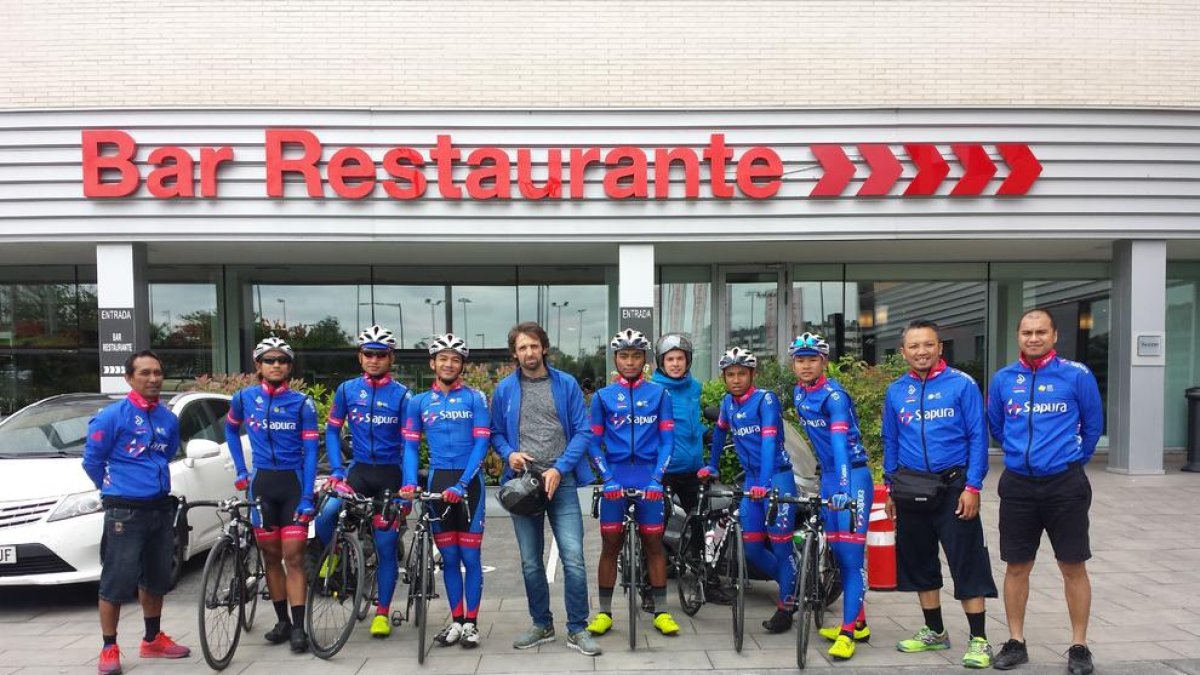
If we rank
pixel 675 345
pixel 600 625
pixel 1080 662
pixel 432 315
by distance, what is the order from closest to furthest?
pixel 1080 662 < pixel 600 625 < pixel 675 345 < pixel 432 315

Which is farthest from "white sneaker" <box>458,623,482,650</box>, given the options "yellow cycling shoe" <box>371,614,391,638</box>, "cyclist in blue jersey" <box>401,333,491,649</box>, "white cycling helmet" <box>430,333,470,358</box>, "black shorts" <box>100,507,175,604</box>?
"black shorts" <box>100,507,175,604</box>

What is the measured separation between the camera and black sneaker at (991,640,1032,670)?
13.7 ft

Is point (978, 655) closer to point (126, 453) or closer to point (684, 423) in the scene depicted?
point (684, 423)

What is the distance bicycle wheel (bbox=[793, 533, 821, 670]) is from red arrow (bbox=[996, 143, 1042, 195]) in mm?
8209

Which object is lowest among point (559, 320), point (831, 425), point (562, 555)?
point (562, 555)

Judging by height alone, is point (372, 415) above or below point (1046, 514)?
above

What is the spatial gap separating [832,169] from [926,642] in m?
7.36

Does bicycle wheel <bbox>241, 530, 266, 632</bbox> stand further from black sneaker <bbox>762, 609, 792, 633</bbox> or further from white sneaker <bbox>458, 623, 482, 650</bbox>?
black sneaker <bbox>762, 609, 792, 633</bbox>

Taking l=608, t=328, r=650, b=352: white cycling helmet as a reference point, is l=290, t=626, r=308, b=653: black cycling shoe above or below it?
below

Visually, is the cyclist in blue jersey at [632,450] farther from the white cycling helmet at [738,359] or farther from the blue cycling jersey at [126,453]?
the blue cycling jersey at [126,453]

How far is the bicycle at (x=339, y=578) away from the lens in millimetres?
4441

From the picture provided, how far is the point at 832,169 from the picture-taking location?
33.5 feet

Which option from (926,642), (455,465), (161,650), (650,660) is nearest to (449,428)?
(455,465)

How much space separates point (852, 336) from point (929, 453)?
9.46m
